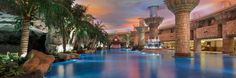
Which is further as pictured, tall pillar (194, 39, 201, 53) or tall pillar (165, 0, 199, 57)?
tall pillar (194, 39, 201, 53)

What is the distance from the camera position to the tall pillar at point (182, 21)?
19391 millimetres

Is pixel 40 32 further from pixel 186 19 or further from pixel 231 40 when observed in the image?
pixel 231 40

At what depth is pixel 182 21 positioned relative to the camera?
19.8 meters

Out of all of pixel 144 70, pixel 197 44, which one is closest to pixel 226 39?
pixel 197 44

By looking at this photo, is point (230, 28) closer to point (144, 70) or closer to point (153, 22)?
point (153, 22)

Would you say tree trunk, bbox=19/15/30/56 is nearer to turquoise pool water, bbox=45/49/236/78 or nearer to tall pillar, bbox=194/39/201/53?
turquoise pool water, bbox=45/49/236/78

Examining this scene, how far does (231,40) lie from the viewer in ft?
88.1

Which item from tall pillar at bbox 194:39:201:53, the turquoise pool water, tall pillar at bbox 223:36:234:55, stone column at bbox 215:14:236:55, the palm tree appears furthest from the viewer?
tall pillar at bbox 194:39:201:53

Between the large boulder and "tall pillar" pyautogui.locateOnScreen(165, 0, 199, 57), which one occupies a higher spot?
"tall pillar" pyautogui.locateOnScreen(165, 0, 199, 57)

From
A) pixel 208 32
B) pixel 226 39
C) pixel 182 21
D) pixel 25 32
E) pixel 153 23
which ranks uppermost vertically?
pixel 153 23

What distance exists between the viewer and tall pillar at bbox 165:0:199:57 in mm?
19391

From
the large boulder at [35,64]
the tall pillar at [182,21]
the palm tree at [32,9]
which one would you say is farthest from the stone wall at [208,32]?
the large boulder at [35,64]

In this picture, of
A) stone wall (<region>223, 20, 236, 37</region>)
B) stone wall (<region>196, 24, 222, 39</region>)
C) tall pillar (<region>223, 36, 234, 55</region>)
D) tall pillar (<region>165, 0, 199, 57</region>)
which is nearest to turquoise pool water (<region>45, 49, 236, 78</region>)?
tall pillar (<region>165, 0, 199, 57</region>)

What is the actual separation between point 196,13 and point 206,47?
23.0ft
